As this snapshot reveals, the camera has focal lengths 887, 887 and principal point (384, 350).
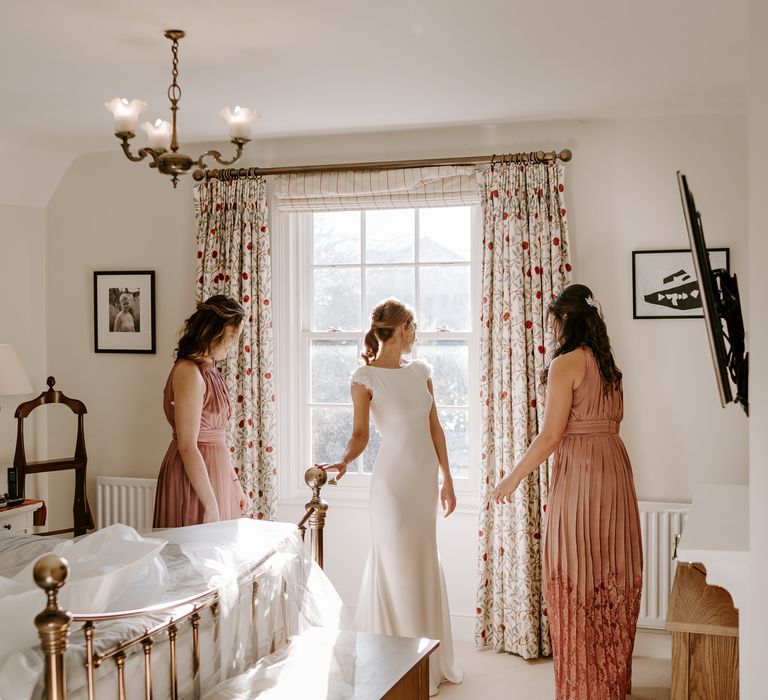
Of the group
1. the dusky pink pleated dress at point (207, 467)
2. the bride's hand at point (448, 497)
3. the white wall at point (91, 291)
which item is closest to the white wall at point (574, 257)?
the white wall at point (91, 291)

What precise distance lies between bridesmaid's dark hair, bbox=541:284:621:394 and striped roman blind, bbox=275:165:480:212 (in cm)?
123

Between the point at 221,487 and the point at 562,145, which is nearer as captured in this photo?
the point at 221,487

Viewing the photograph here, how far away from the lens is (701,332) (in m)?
4.26

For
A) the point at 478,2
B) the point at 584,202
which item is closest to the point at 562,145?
the point at 584,202

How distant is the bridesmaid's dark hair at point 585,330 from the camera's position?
3.43 meters

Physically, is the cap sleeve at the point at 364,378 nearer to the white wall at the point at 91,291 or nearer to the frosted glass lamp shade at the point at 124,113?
the frosted glass lamp shade at the point at 124,113

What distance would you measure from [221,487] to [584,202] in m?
2.23

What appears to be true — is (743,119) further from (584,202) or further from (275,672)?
(275,672)

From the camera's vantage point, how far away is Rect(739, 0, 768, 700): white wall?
165 cm

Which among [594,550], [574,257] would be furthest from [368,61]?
[594,550]

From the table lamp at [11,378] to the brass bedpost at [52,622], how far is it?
123 inches

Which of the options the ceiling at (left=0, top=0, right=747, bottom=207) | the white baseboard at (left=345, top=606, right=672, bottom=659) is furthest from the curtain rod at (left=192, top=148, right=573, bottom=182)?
the white baseboard at (left=345, top=606, right=672, bottom=659)

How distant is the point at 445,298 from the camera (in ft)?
15.8

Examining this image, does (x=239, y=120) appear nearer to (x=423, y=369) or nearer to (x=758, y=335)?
(x=423, y=369)
